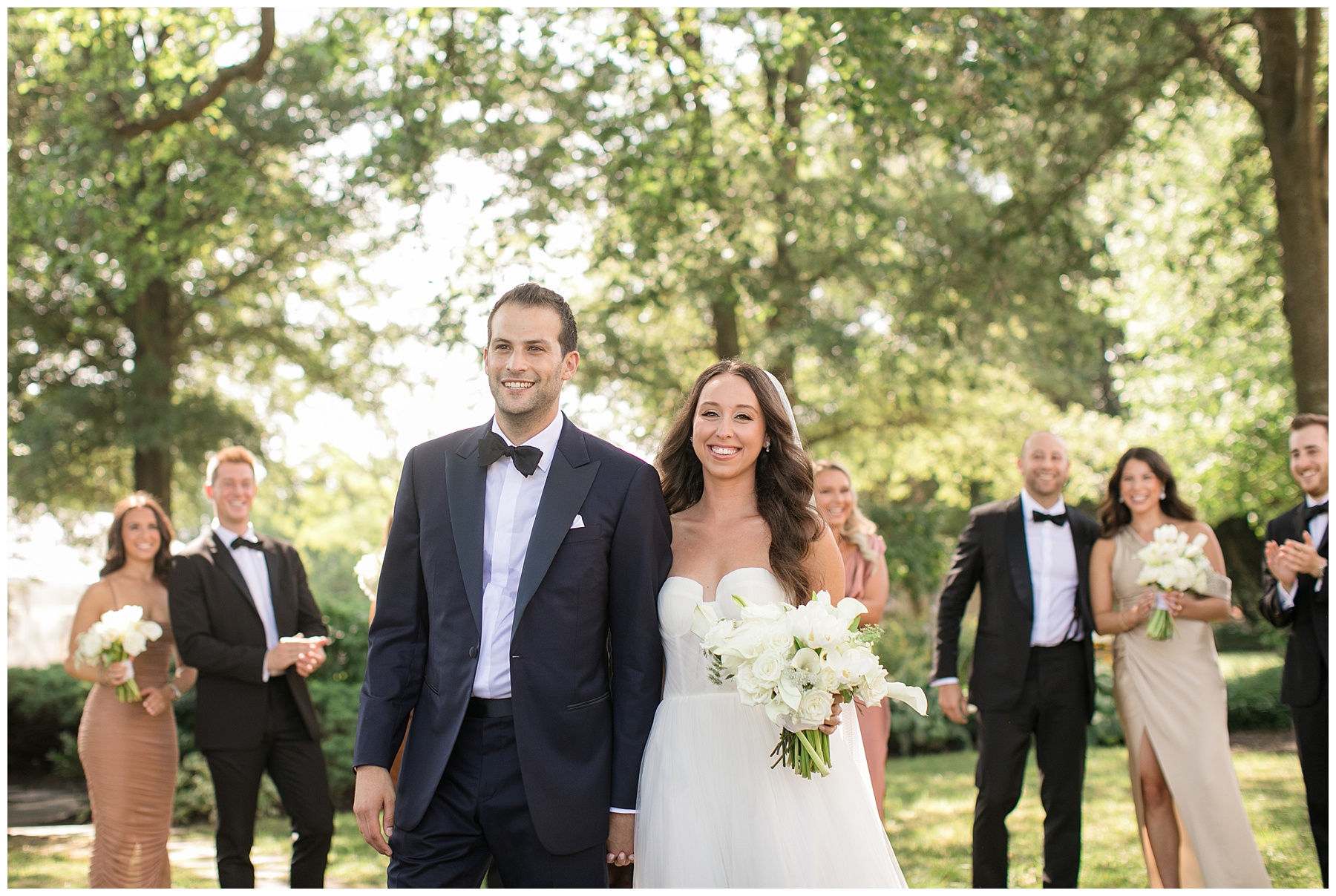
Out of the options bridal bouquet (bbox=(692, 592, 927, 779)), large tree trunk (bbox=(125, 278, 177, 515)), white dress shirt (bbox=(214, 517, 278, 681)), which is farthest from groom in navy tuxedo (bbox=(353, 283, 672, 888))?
large tree trunk (bbox=(125, 278, 177, 515))

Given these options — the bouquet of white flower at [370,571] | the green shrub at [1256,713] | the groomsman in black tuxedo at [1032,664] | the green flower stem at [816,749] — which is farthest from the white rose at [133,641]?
the green shrub at [1256,713]

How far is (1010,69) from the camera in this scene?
916cm

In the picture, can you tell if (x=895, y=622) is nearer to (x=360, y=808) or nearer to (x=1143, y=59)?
(x=1143, y=59)

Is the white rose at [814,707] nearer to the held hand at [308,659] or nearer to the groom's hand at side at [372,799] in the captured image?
the groom's hand at side at [372,799]

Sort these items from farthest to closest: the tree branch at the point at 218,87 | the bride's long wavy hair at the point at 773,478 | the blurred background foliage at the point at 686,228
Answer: the blurred background foliage at the point at 686,228 < the tree branch at the point at 218,87 < the bride's long wavy hair at the point at 773,478

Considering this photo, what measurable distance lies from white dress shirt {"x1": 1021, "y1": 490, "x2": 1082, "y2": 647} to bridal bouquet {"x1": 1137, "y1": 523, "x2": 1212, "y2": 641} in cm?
39

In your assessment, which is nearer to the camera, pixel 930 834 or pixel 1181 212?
pixel 930 834

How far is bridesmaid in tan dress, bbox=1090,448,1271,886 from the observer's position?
5.98m

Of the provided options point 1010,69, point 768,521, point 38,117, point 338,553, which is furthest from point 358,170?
point 338,553

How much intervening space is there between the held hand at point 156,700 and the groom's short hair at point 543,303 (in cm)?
393

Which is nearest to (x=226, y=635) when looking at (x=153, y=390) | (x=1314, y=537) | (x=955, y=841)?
(x=955, y=841)

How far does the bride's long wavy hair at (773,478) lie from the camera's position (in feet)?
13.6

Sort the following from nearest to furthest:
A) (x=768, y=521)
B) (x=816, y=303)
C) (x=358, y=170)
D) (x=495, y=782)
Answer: (x=495, y=782) → (x=768, y=521) → (x=358, y=170) → (x=816, y=303)

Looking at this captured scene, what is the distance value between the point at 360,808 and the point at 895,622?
11.8 m
